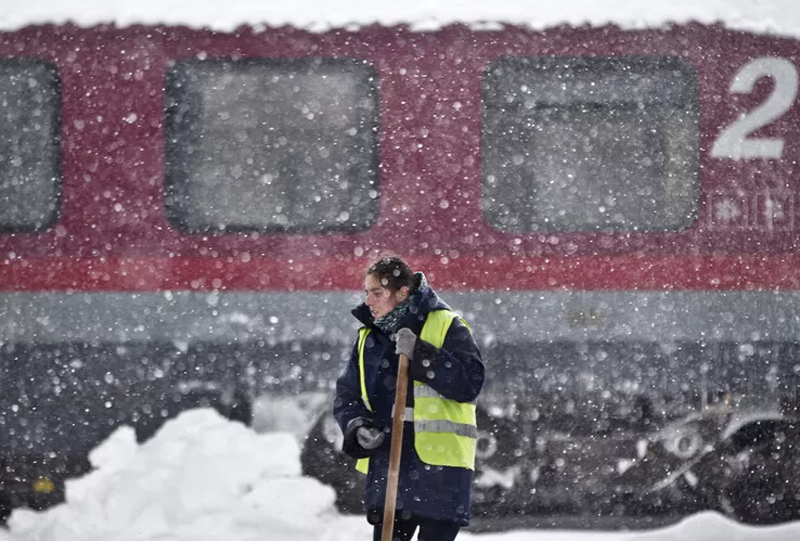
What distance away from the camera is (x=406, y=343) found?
14.3 feet

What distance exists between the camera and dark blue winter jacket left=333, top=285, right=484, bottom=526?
14.2ft

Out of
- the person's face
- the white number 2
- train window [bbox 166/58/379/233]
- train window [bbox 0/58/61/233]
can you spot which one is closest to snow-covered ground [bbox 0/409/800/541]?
train window [bbox 166/58/379/233]

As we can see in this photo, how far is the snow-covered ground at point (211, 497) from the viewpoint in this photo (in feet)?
21.1

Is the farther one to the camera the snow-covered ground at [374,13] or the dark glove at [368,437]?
the snow-covered ground at [374,13]

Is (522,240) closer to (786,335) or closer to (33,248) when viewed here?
(786,335)

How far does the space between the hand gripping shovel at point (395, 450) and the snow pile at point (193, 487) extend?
213 cm

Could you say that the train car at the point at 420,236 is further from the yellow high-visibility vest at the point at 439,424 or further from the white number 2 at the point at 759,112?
the yellow high-visibility vest at the point at 439,424

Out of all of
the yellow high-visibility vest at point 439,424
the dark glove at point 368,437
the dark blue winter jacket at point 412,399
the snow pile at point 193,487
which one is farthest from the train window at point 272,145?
the dark glove at point 368,437

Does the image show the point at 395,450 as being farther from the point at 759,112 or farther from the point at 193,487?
the point at 759,112

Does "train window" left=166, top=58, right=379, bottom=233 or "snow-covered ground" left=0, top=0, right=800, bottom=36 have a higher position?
"snow-covered ground" left=0, top=0, right=800, bottom=36

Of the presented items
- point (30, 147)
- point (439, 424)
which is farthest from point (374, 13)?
point (439, 424)

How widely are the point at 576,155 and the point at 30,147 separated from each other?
2.97 m

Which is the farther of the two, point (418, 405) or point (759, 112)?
point (759, 112)

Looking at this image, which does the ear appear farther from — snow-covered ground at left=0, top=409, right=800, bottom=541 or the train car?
snow-covered ground at left=0, top=409, right=800, bottom=541
